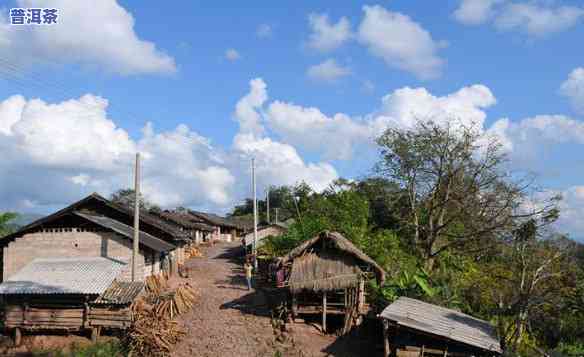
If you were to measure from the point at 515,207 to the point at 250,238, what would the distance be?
68.8 feet

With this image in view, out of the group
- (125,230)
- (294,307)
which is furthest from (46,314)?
(294,307)

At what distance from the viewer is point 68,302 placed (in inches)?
886

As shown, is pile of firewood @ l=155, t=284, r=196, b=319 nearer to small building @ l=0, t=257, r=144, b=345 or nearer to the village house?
small building @ l=0, t=257, r=144, b=345

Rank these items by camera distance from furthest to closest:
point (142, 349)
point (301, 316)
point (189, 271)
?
point (189, 271), point (301, 316), point (142, 349)

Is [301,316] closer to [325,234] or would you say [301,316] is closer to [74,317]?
[325,234]

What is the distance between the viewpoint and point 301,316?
23922mm

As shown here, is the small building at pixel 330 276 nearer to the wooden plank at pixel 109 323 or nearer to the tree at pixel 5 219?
the wooden plank at pixel 109 323

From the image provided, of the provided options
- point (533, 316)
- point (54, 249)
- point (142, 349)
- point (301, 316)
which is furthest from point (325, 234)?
point (54, 249)

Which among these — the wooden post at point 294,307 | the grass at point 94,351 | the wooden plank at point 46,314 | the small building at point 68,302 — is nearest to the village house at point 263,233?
the wooden post at point 294,307

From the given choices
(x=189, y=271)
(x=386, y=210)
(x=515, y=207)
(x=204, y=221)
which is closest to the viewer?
(x=515, y=207)

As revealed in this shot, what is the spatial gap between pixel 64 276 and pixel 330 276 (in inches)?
497

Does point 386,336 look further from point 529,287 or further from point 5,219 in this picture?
point 5,219

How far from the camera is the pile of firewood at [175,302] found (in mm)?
23109

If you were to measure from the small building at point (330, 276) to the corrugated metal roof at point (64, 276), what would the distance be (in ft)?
27.4
